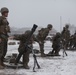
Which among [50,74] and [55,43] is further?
[55,43]

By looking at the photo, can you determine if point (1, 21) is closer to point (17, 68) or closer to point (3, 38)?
point (3, 38)

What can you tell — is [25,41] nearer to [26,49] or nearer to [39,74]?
[26,49]

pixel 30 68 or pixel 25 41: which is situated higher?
pixel 25 41

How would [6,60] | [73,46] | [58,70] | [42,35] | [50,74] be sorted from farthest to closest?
1. [73,46]
2. [42,35]
3. [6,60]
4. [58,70]
5. [50,74]

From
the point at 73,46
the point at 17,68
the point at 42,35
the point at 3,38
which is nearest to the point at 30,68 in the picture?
the point at 17,68

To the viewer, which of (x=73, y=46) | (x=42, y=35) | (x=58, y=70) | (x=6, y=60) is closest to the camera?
(x=58, y=70)

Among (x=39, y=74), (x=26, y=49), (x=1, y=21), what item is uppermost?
(x=1, y=21)

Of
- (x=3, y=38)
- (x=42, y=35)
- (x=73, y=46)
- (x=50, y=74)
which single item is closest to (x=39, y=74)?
(x=50, y=74)

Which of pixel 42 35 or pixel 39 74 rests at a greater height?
pixel 42 35

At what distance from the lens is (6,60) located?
13.1 meters

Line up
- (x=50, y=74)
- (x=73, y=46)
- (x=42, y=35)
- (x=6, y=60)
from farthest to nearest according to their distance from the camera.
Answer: (x=73, y=46)
(x=42, y=35)
(x=6, y=60)
(x=50, y=74)

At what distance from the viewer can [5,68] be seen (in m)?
11.8

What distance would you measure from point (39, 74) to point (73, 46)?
12.7 meters

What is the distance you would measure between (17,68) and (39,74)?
1449 millimetres
